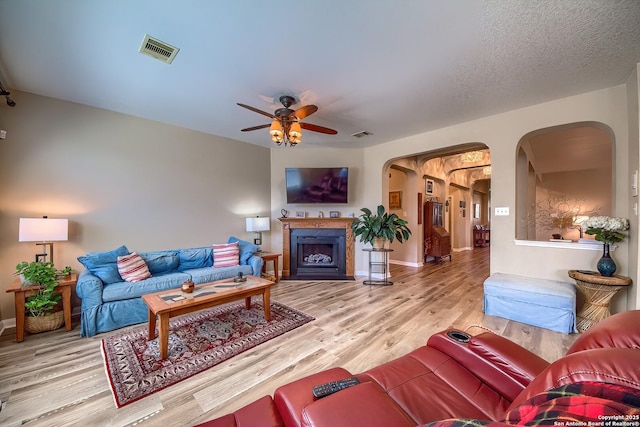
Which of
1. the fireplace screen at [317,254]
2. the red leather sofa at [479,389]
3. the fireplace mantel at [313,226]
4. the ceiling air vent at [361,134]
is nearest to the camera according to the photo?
the red leather sofa at [479,389]

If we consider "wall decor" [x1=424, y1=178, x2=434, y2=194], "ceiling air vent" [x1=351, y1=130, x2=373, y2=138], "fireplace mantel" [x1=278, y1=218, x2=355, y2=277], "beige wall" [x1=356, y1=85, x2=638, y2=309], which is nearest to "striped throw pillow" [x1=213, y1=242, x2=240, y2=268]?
"fireplace mantel" [x1=278, y1=218, x2=355, y2=277]

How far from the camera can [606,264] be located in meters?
2.56

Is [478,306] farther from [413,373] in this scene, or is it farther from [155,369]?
[155,369]

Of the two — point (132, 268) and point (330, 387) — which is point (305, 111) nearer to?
point (330, 387)

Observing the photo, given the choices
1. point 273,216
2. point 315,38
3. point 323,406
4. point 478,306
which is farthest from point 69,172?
point 478,306

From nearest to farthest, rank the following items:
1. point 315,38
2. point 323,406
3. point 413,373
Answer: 1. point 323,406
2. point 413,373
3. point 315,38

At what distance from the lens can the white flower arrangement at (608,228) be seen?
8.25 feet

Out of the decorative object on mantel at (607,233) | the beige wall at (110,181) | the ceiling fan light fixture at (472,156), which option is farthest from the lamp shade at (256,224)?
the ceiling fan light fixture at (472,156)

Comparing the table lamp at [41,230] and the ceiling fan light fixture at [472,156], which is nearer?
the table lamp at [41,230]

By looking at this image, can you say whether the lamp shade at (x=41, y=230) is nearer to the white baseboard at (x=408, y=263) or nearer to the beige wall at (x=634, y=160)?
the beige wall at (x=634, y=160)

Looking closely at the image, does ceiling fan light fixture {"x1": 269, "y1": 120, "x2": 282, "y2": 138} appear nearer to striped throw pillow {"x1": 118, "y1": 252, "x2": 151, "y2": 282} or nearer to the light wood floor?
the light wood floor

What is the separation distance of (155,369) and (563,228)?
18.5 ft

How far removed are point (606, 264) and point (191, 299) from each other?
4.38 m

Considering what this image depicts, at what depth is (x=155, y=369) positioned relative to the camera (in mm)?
1981
